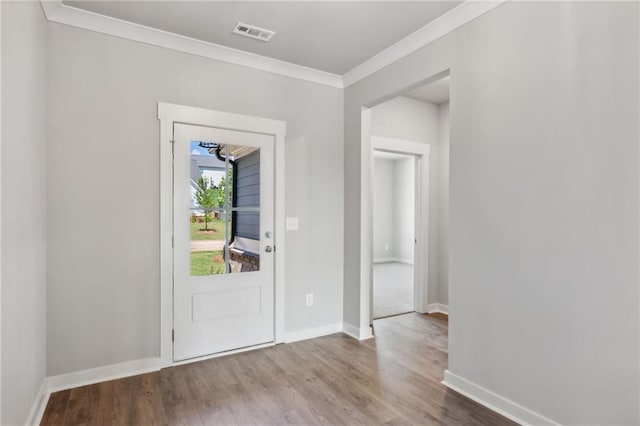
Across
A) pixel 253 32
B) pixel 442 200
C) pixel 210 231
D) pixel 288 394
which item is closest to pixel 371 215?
pixel 442 200

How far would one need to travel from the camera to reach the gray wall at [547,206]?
5.53 ft

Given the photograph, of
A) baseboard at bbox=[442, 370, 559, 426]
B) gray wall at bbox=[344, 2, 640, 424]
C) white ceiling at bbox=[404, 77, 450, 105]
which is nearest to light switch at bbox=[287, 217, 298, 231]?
gray wall at bbox=[344, 2, 640, 424]

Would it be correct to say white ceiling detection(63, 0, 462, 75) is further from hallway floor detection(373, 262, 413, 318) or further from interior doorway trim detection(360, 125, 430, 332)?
hallway floor detection(373, 262, 413, 318)

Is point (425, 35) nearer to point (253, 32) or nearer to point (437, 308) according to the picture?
point (253, 32)

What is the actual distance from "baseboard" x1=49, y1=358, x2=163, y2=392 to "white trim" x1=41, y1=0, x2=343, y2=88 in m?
2.45

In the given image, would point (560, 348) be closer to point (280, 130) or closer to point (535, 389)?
point (535, 389)

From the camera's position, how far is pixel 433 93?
4.12m

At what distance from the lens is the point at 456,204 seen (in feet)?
8.21

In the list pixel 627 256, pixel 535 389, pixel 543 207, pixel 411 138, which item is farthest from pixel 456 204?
pixel 411 138

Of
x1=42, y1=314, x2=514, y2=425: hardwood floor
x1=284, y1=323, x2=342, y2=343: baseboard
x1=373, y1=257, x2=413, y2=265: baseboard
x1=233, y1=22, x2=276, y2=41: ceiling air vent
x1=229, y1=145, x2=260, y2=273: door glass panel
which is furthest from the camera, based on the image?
x1=373, y1=257, x2=413, y2=265: baseboard

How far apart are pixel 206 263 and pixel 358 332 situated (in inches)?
63.5

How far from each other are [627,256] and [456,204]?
3.30ft

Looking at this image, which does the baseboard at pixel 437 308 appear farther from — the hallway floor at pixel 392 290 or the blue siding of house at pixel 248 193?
the blue siding of house at pixel 248 193

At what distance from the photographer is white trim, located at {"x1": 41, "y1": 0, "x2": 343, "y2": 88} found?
2.44 meters
